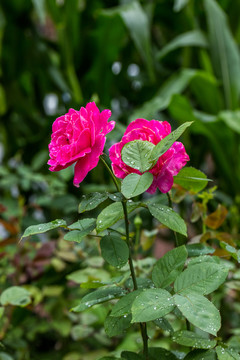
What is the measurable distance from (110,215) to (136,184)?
53 millimetres

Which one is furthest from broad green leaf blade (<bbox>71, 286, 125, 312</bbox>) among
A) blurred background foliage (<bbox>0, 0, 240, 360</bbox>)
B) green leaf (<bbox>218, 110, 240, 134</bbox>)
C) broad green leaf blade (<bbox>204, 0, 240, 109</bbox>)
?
broad green leaf blade (<bbox>204, 0, 240, 109</bbox>)

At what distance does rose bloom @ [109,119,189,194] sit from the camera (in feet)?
1.43

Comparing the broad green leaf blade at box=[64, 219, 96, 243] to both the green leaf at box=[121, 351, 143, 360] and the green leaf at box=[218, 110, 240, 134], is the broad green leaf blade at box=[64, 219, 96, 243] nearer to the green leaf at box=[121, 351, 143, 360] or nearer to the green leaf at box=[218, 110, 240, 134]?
the green leaf at box=[121, 351, 143, 360]

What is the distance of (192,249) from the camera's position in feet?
1.75

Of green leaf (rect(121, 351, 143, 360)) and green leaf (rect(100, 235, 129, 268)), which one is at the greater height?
green leaf (rect(100, 235, 129, 268))

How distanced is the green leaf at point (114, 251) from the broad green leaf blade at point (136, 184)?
75 millimetres

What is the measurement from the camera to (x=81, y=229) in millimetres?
446

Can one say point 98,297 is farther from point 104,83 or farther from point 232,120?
point 104,83

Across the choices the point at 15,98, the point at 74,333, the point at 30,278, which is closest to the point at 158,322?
the point at 74,333

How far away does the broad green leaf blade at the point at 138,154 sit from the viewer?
405 mm

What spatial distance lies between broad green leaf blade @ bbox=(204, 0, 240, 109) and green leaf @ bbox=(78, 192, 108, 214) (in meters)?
1.22

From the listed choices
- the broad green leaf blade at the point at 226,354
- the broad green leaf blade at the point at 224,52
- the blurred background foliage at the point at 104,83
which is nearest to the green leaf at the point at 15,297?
the broad green leaf blade at the point at 226,354

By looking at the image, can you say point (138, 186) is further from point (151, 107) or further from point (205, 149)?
point (205, 149)

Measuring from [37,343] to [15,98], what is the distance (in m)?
0.96
